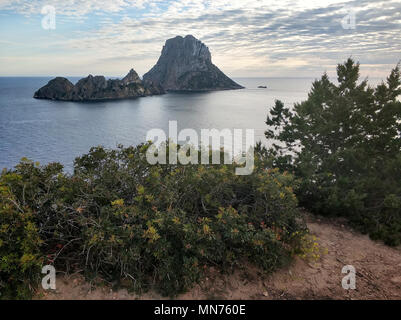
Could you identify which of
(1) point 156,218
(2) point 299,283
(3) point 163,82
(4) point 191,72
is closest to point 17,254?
(1) point 156,218

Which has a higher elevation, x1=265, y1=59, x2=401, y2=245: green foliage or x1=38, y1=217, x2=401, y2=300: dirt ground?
x1=265, y1=59, x2=401, y2=245: green foliage

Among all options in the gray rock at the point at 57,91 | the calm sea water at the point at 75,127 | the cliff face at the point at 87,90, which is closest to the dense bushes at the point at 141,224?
the calm sea water at the point at 75,127

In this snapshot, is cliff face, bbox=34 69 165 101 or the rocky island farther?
the rocky island

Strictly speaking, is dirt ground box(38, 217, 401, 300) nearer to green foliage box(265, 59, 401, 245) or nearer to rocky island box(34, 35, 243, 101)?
green foliage box(265, 59, 401, 245)

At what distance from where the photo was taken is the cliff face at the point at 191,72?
166 m

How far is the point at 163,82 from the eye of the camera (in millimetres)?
184000

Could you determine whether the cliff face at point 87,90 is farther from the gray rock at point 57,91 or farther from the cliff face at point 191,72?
the cliff face at point 191,72

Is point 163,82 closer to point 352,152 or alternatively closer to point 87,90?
point 87,90

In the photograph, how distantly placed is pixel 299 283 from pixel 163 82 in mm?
187673

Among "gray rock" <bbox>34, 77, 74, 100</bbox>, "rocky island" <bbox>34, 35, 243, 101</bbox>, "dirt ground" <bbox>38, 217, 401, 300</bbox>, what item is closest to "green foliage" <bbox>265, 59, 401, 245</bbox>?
"dirt ground" <bbox>38, 217, 401, 300</bbox>

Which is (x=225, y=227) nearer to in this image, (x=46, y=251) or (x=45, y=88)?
(x=46, y=251)

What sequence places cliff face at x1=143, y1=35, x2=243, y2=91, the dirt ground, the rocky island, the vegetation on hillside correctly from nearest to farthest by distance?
the vegetation on hillside, the dirt ground, the rocky island, cliff face at x1=143, y1=35, x2=243, y2=91

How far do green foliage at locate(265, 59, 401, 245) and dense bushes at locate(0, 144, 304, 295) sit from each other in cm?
470

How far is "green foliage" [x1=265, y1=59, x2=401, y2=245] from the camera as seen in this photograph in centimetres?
1256
